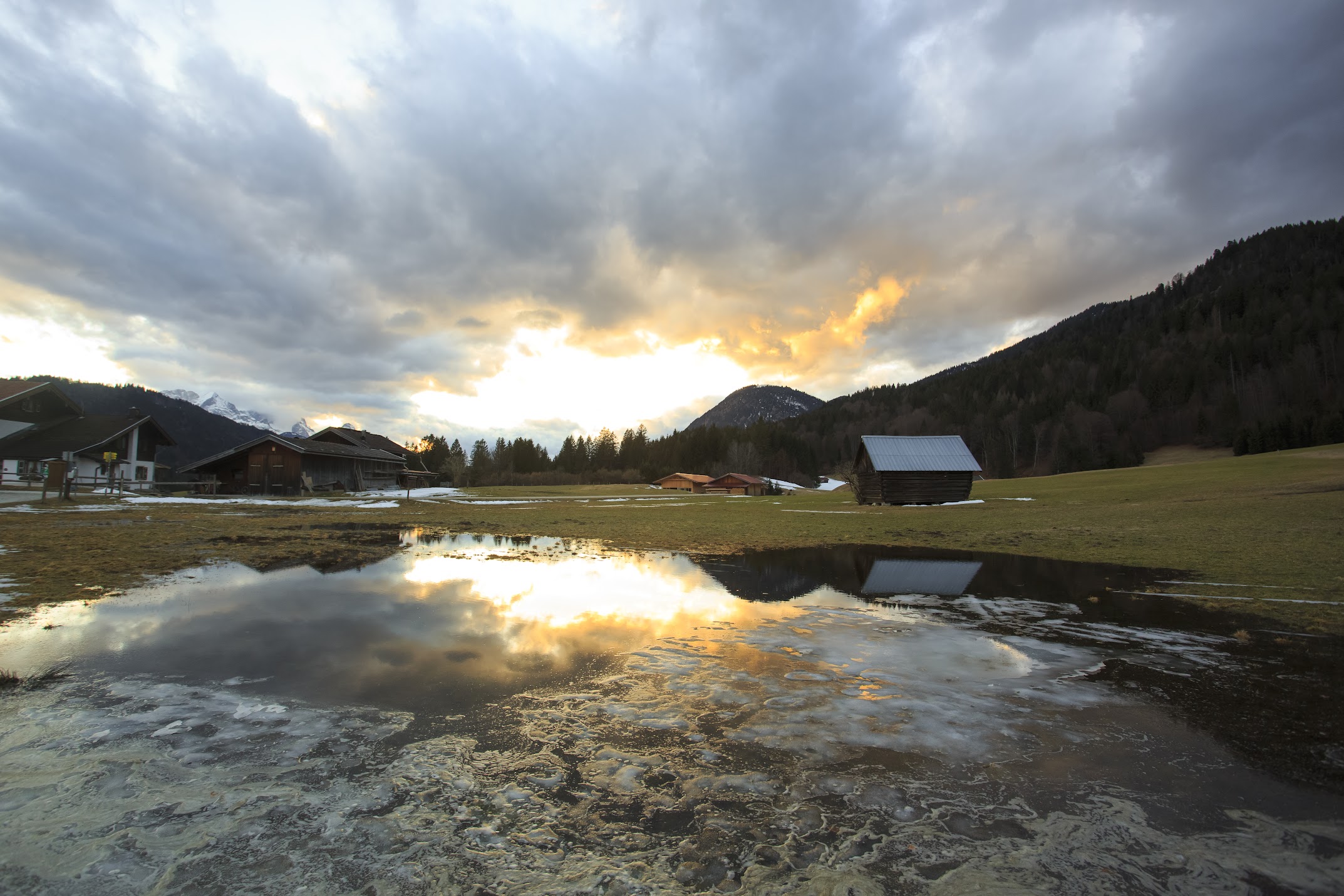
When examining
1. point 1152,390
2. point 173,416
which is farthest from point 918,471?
point 173,416

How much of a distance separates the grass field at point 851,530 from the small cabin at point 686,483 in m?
60.8

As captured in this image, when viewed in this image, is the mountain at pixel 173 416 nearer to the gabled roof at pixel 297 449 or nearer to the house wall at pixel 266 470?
the gabled roof at pixel 297 449

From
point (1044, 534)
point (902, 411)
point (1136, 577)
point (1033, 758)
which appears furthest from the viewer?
point (902, 411)

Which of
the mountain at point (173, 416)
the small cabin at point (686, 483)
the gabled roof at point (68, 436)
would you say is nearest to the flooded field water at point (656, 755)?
the gabled roof at point (68, 436)

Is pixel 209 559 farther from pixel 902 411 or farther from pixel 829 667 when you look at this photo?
pixel 902 411

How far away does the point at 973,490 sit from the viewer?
55812 mm

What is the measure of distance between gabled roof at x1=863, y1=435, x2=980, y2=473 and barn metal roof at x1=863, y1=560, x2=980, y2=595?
2794 cm

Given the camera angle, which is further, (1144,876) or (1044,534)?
(1044,534)

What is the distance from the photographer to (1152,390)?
362 feet

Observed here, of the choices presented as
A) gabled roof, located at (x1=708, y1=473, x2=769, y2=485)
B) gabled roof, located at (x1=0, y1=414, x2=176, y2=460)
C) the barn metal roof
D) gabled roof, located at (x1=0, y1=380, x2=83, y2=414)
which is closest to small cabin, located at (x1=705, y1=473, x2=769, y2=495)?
gabled roof, located at (x1=708, y1=473, x2=769, y2=485)

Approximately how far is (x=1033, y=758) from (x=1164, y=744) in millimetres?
1355

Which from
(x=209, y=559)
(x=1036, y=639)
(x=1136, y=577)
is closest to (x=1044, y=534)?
(x=1136, y=577)

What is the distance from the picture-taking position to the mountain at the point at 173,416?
111 m

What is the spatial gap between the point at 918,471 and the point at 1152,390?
101 metres
